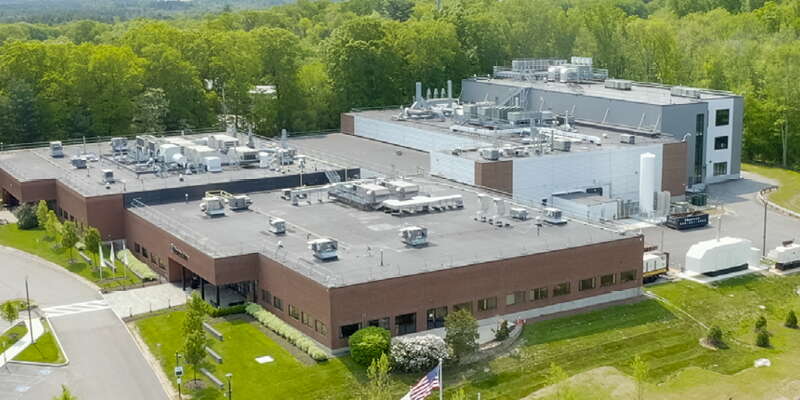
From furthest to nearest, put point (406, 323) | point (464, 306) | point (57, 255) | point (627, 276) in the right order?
point (57, 255)
point (627, 276)
point (464, 306)
point (406, 323)

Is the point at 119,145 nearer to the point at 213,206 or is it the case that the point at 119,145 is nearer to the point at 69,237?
the point at 69,237

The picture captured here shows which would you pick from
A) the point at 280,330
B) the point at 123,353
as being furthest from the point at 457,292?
the point at 123,353

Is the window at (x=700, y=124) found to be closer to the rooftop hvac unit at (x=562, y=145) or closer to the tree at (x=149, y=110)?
the rooftop hvac unit at (x=562, y=145)

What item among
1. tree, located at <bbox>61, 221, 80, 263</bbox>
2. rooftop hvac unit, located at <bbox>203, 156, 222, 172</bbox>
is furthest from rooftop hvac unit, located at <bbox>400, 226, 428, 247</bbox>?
rooftop hvac unit, located at <bbox>203, 156, 222, 172</bbox>

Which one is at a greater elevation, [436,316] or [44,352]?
[436,316]

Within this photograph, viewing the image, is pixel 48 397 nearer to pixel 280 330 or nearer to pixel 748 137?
pixel 280 330

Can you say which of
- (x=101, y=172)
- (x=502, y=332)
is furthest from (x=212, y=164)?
(x=502, y=332)
